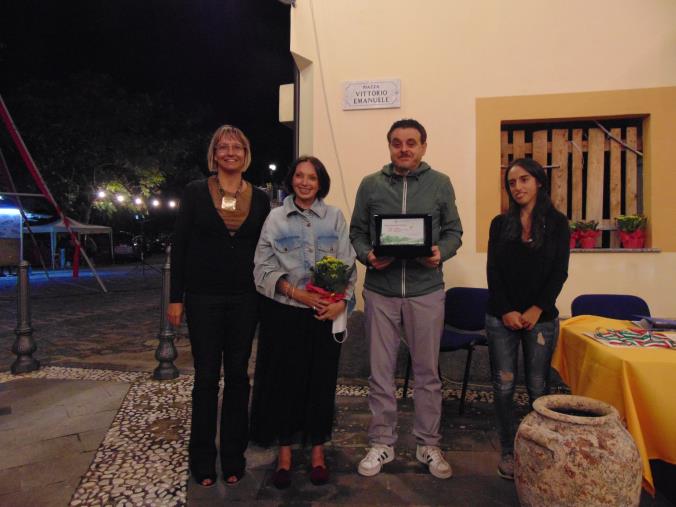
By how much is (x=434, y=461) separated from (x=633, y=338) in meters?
1.35

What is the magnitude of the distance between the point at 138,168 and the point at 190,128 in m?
3.44

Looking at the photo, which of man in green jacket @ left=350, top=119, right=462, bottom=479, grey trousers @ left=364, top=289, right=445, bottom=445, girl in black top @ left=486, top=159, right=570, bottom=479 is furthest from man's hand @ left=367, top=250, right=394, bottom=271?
girl in black top @ left=486, top=159, right=570, bottom=479

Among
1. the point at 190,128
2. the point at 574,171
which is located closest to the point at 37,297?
the point at 574,171

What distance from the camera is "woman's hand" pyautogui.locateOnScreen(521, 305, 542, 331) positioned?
2.85 metres

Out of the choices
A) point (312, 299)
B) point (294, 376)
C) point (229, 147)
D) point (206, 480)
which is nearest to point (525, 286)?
point (312, 299)

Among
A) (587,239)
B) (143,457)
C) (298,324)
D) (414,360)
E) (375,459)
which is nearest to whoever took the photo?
(298,324)

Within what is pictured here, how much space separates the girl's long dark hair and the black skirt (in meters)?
1.23

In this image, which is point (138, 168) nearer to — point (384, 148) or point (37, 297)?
point (37, 297)

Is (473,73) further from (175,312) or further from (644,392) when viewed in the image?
(175,312)

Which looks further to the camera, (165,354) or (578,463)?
(165,354)

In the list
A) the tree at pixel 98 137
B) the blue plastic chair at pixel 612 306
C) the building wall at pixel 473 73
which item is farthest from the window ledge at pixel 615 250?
the tree at pixel 98 137

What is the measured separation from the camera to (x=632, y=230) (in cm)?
463

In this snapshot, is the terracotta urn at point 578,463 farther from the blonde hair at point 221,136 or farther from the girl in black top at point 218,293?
the blonde hair at point 221,136

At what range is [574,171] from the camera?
4898 millimetres
